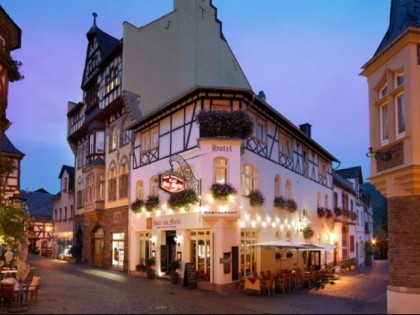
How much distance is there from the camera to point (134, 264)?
2666 cm

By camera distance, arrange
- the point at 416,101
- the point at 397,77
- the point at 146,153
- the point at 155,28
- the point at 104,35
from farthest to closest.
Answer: the point at 104,35 < the point at 155,28 < the point at 146,153 < the point at 397,77 < the point at 416,101

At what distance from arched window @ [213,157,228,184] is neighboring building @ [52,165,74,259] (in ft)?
70.4

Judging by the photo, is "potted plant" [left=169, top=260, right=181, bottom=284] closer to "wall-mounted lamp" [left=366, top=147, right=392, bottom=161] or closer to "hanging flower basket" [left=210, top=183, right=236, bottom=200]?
"hanging flower basket" [left=210, top=183, right=236, bottom=200]

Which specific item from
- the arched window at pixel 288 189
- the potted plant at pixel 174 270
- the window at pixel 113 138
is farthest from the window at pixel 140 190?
the arched window at pixel 288 189

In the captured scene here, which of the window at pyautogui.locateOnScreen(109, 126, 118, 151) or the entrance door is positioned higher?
the window at pyautogui.locateOnScreen(109, 126, 118, 151)

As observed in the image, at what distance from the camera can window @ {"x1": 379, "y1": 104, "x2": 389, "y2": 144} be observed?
14.4 meters

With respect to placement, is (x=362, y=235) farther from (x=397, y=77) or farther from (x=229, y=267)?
(x=397, y=77)

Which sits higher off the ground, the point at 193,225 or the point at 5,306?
the point at 193,225

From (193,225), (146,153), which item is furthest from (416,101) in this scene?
(146,153)

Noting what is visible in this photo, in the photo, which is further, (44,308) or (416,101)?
(44,308)

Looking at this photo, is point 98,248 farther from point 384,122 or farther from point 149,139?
point 384,122

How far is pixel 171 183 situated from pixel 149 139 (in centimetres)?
589

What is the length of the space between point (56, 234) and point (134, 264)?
19.8 metres

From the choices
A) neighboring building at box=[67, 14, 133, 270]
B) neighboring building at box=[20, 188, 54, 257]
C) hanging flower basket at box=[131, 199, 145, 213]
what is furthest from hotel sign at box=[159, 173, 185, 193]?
neighboring building at box=[20, 188, 54, 257]
